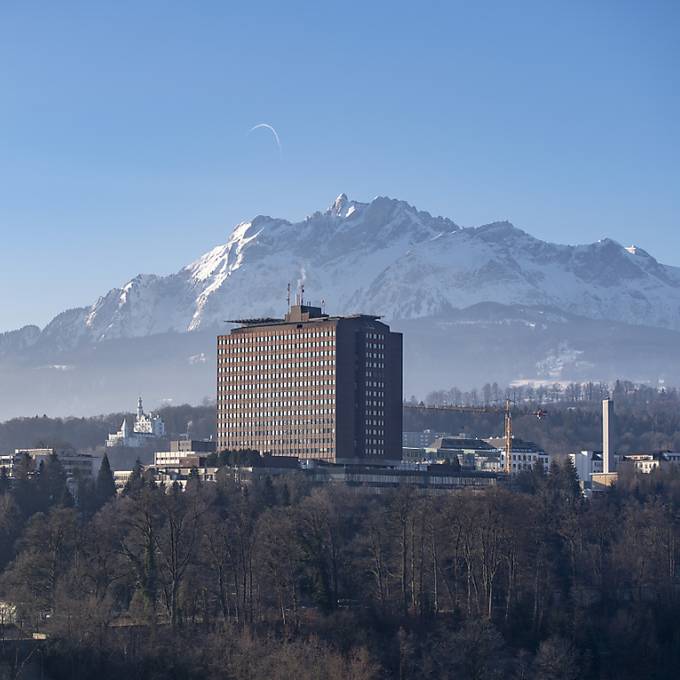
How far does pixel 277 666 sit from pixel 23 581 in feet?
97.1

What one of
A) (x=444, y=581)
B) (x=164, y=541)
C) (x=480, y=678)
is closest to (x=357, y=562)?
(x=444, y=581)

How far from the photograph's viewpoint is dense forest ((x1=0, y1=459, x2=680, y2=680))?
448 ft

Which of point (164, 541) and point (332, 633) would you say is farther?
point (164, 541)

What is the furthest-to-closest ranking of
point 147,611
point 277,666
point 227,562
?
point 227,562, point 147,611, point 277,666

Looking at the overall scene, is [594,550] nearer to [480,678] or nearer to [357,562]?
[357,562]

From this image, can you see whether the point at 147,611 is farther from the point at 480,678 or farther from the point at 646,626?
the point at 646,626

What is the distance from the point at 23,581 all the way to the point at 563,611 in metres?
44.1

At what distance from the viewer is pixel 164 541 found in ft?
530

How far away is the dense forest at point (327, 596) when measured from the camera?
136625 millimetres

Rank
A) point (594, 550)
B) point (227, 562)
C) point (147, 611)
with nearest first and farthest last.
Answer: point (147, 611), point (227, 562), point (594, 550)

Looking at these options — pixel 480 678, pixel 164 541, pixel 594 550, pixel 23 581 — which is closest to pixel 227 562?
pixel 164 541

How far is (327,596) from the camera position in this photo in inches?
6230

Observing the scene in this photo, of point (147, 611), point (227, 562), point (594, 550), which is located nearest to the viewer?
point (147, 611)

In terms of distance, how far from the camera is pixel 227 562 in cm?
16088
